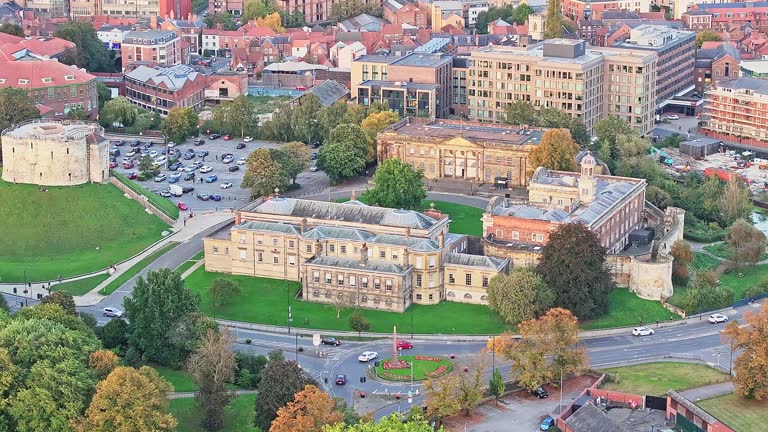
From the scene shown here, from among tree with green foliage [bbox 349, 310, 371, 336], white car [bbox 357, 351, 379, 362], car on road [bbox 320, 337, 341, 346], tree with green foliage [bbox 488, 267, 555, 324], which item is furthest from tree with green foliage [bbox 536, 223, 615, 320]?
car on road [bbox 320, 337, 341, 346]

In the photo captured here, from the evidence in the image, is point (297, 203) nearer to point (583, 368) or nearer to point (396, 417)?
point (583, 368)

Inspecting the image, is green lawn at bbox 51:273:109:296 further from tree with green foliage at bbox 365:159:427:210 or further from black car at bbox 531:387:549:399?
black car at bbox 531:387:549:399

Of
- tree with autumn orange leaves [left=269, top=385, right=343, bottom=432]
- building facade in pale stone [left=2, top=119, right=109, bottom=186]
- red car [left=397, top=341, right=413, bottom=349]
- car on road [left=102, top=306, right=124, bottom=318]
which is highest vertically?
building facade in pale stone [left=2, top=119, right=109, bottom=186]

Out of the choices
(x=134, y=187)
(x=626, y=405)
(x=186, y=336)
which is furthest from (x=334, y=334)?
(x=134, y=187)

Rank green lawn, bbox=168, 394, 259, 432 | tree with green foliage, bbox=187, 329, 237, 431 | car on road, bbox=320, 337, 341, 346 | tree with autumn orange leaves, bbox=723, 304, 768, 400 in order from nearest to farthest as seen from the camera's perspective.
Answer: tree with green foliage, bbox=187, 329, 237, 431 < green lawn, bbox=168, 394, 259, 432 < tree with autumn orange leaves, bbox=723, 304, 768, 400 < car on road, bbox=320, 337, 341, 346

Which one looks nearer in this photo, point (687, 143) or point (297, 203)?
point (297, 203)

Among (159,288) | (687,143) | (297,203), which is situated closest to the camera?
(159,288)

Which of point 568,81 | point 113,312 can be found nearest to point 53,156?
point 113,312
